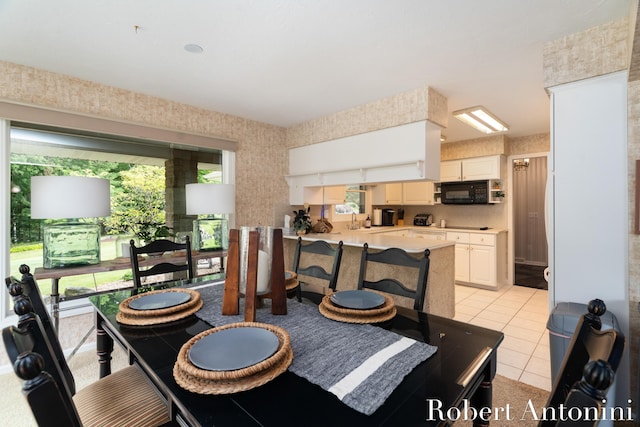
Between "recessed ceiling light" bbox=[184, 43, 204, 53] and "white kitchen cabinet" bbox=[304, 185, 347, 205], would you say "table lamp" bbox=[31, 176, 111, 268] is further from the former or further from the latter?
"white kitchen cabinet" bbox=[304, 185, 347, 205]

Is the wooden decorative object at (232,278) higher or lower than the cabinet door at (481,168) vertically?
lower

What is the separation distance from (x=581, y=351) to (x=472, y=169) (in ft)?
15.4

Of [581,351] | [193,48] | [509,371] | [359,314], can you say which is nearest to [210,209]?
[193,48]

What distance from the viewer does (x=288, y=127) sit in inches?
164

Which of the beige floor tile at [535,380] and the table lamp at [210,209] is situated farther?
the table lamp at [210,209]

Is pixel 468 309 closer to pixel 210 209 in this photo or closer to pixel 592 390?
pixel 210 209

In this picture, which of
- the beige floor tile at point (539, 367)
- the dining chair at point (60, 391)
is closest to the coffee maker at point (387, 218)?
the beige floor tile at point (539, 367)

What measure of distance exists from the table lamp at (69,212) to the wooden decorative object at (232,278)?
1.51 meters

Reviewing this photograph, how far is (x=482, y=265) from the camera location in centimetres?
464

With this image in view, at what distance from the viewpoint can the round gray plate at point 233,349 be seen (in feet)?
2.88

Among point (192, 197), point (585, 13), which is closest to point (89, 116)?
point (192, 197)

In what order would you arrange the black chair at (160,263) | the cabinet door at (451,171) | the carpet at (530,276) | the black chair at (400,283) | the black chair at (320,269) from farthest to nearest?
the cabinet door at (451,171) → the carpet at (530,276) → the black chair at (160,263) → the black chair at (320,269) → the black chair at (400,283)

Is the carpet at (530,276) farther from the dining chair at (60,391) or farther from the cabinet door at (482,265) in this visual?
the dining chair at (60,391)

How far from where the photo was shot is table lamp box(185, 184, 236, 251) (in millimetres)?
2869
